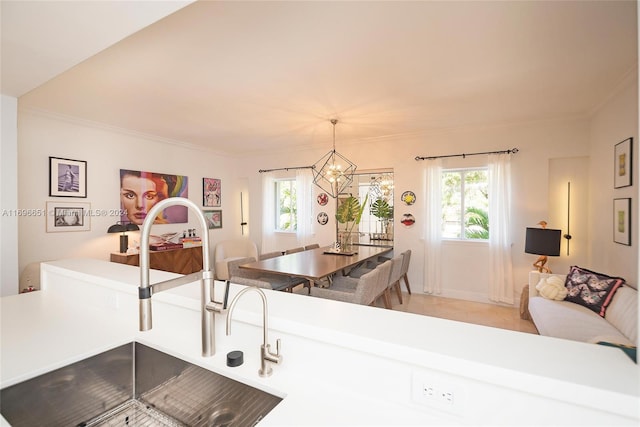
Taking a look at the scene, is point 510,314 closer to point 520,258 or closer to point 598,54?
point 520,258

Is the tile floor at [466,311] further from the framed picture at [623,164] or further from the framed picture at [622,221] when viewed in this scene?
the framed picture at [623,164]

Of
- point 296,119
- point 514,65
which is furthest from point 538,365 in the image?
point 296,119

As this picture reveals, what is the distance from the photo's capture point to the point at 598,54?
2.29 meters

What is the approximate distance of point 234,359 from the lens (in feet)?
3.18

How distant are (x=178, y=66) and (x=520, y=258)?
15.4ft

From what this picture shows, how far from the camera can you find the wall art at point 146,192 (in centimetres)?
435

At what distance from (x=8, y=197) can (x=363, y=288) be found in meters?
3.18

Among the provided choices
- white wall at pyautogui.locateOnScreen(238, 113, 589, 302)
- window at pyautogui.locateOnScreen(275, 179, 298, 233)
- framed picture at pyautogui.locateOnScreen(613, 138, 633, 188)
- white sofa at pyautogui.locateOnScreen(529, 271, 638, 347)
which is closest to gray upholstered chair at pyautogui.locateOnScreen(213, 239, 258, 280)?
window at pyautogui.locateOnScreen(275, 179, 298, 233)

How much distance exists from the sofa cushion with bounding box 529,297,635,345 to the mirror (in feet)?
11.5

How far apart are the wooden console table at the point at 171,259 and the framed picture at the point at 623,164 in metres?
5.36

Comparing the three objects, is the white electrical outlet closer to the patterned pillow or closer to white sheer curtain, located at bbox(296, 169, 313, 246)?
the patterned pillow

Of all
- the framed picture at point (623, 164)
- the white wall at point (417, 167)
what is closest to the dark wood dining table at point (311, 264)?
the white wall at point (417, 167)

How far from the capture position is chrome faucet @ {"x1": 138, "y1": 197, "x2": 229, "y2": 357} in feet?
2.69

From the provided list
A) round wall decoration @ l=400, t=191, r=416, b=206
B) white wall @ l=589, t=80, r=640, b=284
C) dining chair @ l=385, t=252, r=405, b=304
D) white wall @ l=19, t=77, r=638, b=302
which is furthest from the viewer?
round wall decoration @ l=400, t=191, r=416, b=206
